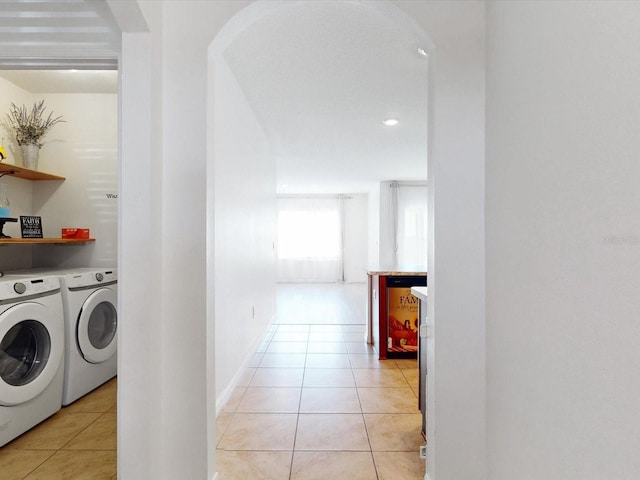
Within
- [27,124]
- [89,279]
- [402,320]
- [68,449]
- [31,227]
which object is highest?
[27,124]

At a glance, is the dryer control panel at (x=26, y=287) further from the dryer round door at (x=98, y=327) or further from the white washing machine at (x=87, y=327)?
the dryer round door at (x=98, y=327)

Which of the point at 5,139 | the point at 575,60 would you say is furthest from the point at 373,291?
the point at 5,139

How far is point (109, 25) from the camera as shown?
141 centimetres

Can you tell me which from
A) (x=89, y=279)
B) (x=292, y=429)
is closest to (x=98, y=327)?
(x=89, y=279)

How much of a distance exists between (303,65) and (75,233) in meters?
→ 2.42

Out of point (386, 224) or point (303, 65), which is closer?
point (303, 65)

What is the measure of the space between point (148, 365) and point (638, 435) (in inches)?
56.6

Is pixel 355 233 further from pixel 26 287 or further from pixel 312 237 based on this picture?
pixel 26 287

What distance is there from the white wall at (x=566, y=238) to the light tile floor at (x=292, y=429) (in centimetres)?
87

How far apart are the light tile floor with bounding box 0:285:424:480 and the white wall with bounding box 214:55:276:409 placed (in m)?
0.33

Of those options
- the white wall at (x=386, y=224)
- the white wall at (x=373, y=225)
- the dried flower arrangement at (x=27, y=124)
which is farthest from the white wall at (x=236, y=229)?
the white wall at (x=373, y=225)

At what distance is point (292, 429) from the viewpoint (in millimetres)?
2012

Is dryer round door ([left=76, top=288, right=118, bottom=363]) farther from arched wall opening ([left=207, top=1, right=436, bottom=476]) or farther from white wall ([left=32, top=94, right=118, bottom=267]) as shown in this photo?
arched wall opening ([left=207, top=1, right=436, bottom=476])

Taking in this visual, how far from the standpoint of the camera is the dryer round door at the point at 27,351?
184cm
